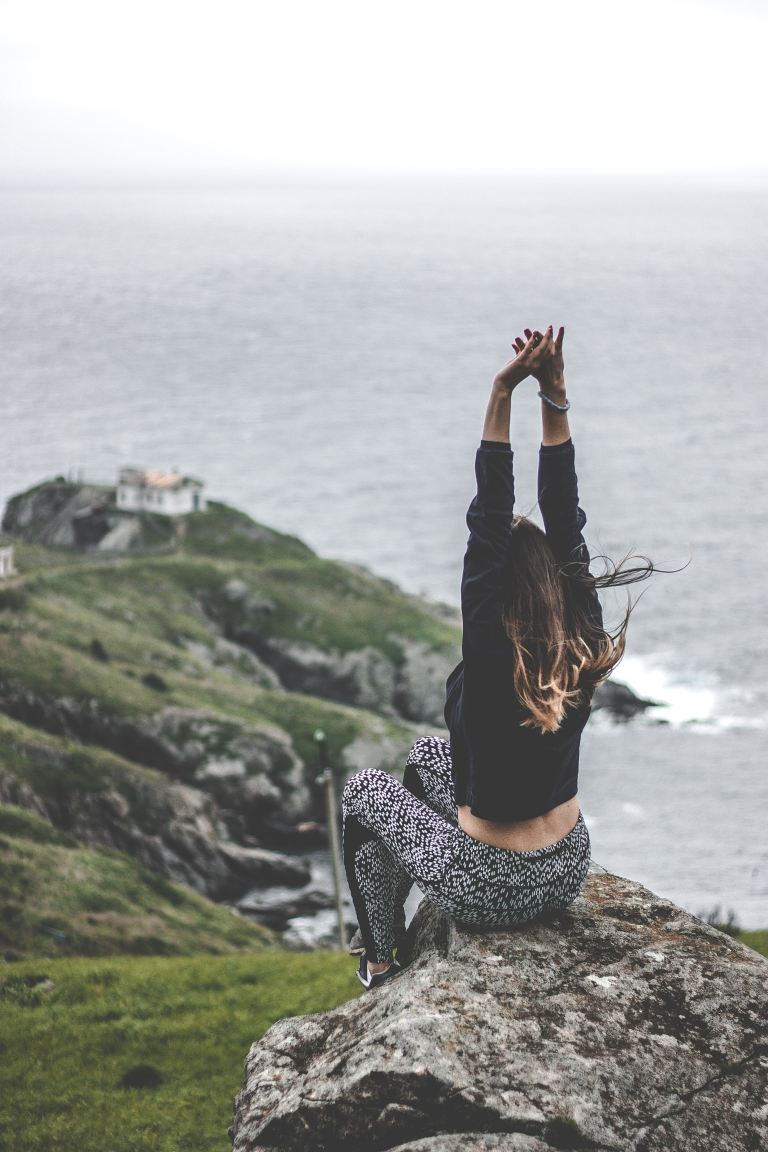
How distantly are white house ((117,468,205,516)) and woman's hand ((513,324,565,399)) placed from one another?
4585 inches

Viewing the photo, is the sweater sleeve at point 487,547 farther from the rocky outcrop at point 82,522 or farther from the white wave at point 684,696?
the rocky outcrop at point 82,522

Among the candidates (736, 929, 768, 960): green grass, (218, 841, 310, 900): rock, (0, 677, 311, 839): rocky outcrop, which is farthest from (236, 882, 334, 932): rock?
(736, 929, 768, 960): green grass

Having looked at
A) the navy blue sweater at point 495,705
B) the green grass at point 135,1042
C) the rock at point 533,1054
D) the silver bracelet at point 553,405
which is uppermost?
the silver bracelet at point 553,405

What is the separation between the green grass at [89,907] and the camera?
125ft

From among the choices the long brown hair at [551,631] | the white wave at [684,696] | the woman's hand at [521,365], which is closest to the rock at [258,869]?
the white wave at [684,696]

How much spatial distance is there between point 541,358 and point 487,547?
132 centimetres

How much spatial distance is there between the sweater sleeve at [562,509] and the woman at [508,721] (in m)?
0.01

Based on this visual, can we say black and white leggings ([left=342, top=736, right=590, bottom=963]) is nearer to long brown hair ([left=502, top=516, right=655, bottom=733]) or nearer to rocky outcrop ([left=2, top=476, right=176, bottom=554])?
long brown hair ([left=502, top=516, right=655, bottom=733])

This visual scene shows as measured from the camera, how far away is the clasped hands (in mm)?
7840

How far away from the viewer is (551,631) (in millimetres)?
7902

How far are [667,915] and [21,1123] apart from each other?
25.1ft

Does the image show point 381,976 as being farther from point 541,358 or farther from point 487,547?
point 541,358

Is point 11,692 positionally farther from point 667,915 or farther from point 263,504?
point 263,504

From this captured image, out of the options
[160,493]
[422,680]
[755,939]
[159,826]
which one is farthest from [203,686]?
[755,939]
